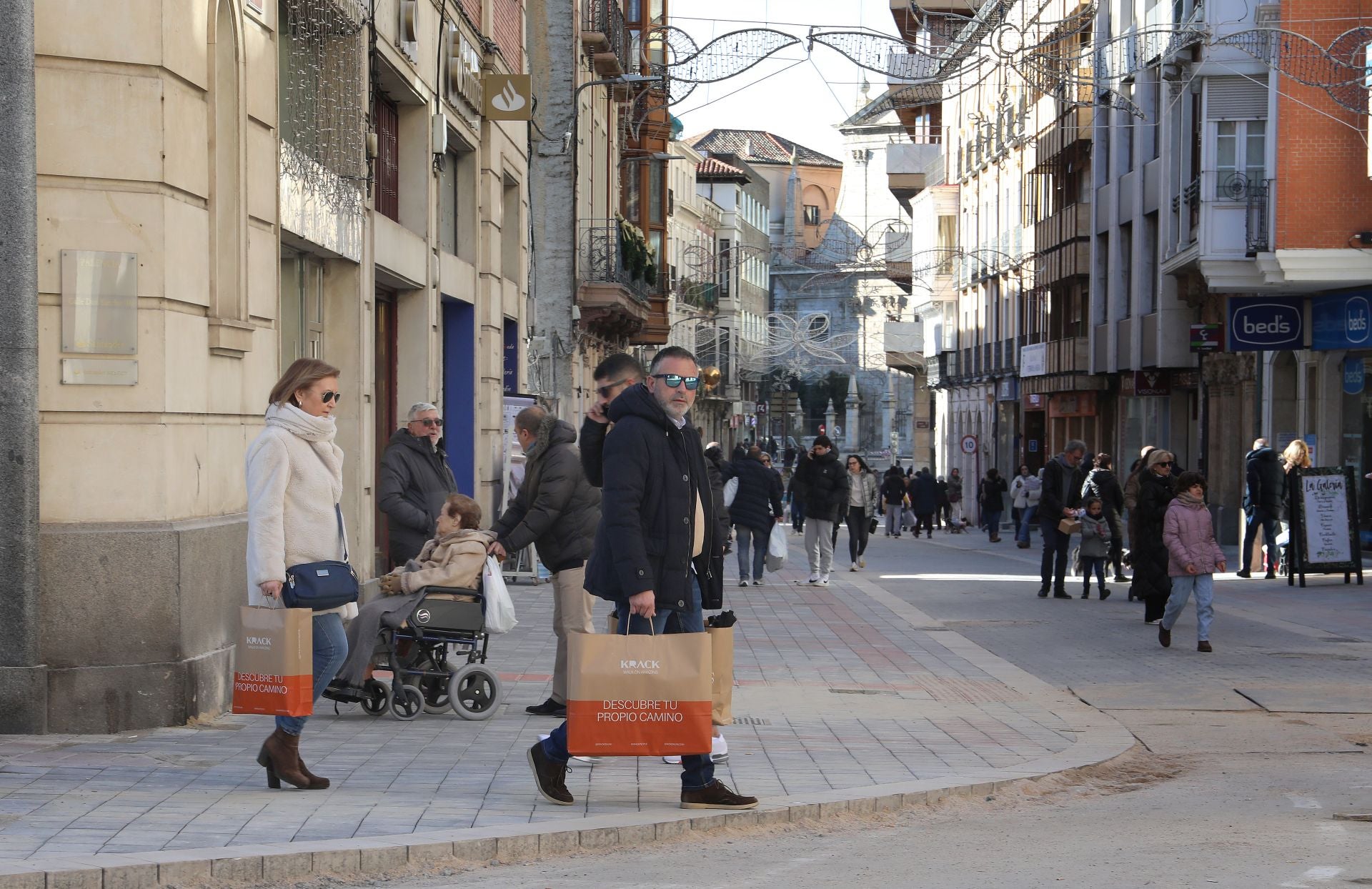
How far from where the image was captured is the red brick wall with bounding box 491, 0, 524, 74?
23047 mm

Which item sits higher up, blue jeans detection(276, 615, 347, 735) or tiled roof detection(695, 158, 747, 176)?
tiled roof detection(695, 158, 747, 176)

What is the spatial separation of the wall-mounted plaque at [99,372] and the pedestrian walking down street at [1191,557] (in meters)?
8.70

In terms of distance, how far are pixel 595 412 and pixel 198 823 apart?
274cm

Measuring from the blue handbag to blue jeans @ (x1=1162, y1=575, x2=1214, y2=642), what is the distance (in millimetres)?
8789

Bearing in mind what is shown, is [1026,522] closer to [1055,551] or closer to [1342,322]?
[1342,322]

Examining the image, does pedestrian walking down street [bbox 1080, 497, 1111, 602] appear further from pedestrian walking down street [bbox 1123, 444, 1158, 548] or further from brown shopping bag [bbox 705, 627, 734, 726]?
brown shopping bag [bbox 705, 627, 734, 726]

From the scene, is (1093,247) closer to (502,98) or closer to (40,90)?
(502,98)

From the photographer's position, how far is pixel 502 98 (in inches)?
830

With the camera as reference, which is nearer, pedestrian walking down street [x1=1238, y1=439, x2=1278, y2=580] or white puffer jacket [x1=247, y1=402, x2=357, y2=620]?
white puffer jacket [x1=247, y1=402, x2=357, y2=620]

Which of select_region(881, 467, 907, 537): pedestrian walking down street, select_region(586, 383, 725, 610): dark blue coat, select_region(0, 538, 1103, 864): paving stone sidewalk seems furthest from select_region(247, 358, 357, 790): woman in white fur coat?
select_region(881, 467, 907, 537): pedestrian walking down street

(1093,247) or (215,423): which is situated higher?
(1093,247)

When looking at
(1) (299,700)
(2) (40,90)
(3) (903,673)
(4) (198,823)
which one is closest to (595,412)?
(1) (299,700)

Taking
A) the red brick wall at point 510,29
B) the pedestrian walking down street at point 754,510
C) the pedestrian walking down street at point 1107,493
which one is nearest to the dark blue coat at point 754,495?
the pedestrian walking down street at point 754,510

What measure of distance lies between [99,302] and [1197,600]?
906 centimetres
